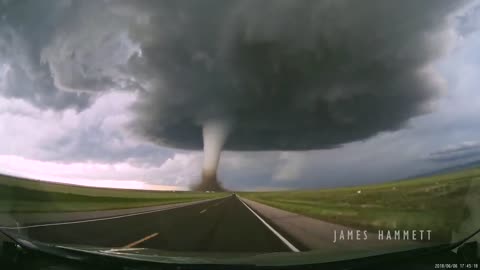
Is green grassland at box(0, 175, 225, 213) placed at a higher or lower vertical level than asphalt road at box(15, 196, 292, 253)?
higher

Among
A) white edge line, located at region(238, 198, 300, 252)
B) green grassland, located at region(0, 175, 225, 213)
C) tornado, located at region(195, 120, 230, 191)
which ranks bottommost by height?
white edge line, located at region(238, 198, 300, 252)

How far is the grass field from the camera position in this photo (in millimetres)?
2734

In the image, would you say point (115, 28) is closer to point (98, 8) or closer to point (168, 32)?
point (98, 8)

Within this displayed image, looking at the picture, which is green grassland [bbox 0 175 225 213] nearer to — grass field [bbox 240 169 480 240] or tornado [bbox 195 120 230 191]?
tornado [bbox 195 120 230 191]

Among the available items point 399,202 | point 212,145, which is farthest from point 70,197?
point 399,202

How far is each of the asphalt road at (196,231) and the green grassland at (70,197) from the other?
4.0 inches

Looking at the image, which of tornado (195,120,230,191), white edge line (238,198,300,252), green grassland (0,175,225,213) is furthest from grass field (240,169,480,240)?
green grassland (0,175,225,213)

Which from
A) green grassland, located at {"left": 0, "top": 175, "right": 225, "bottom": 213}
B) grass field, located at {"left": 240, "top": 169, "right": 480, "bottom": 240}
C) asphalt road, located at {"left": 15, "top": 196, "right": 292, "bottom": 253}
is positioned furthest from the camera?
green grassland, located at {"left": 0, "top": 175, "right": 225, "bottom": 213}

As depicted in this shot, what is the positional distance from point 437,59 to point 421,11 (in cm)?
33

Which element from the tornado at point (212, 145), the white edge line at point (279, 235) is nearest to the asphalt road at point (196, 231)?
the white edge line at point (279, 235)

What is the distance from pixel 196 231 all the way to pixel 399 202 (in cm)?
142

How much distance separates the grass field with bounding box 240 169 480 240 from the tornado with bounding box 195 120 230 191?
0.29 m

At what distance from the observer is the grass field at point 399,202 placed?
2734 millimetres

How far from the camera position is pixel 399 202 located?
8.92 feet
